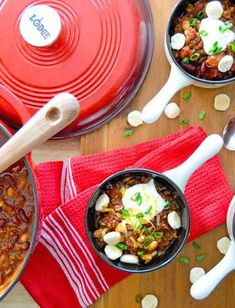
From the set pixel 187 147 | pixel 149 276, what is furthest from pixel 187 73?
pixel 149 276

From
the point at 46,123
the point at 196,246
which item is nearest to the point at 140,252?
the point at 196,246

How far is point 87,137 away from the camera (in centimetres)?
130

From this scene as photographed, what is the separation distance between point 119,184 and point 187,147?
0.46 ft

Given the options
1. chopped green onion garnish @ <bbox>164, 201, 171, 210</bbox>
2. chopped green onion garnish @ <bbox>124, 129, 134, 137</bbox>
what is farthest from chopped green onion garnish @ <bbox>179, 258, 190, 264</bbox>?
chopped green onion garnish @ <bbox>124, 129, 134, 137</bbox>

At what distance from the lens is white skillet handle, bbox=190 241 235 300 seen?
1188mm

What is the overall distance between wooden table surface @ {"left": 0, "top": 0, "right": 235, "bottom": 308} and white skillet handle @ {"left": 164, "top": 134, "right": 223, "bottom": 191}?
110 millimetres

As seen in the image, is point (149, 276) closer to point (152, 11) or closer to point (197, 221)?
point (197, 221)

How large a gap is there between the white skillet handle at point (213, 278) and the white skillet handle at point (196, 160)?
0.14 m

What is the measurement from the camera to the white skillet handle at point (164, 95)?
1194 millimetres

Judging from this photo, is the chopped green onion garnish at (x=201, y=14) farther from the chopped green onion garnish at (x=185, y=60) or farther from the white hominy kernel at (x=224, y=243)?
the white hominy kernel at (x=224, y=243)

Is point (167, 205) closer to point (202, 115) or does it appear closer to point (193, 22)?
point (202, 115)

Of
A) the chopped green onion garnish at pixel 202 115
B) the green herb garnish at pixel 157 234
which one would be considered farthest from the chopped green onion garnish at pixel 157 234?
the chopped green onion garnish at pixel 202 115

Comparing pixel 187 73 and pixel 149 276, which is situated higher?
pixel 187 73

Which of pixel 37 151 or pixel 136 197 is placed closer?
pixel 136 197
